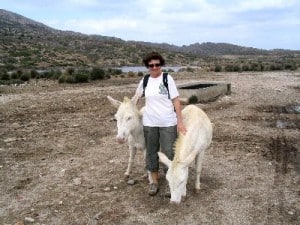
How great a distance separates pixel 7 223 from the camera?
19.3 ft

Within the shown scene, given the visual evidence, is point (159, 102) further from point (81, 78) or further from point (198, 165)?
point (81, 78)

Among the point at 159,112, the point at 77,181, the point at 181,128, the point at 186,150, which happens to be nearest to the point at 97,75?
the point at 77,181

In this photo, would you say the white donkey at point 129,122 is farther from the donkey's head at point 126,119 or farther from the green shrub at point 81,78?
the green shrub at point 81,78

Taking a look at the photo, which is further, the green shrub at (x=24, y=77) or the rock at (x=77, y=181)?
the green shrub at (x=24, y=77)

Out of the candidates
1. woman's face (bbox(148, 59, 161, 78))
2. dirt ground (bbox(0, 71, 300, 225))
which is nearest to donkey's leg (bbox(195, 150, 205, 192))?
dirt ground (bbox(0, 71, 300, 225))

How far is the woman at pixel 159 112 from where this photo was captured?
20.3ft

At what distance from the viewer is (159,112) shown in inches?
249

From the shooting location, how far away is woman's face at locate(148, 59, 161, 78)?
6.16m

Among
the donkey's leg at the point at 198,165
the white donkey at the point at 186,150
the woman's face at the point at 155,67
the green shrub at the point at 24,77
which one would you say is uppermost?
the woman's face at the point at 155,67

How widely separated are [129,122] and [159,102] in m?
0.50

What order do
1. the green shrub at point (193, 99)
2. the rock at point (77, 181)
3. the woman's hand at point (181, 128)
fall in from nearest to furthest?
the woman's hand at point (181, 128), the rock at point (77, 181), the green shrub at point (193, 99)

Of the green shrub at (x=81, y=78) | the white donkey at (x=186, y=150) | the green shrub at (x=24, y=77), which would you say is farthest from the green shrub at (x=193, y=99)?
the green shrub at (x=24, y=77)

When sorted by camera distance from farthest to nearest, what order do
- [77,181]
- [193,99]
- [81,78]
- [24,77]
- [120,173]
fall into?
[24,77], [81,78], [193,99], [120,173], [77,181]

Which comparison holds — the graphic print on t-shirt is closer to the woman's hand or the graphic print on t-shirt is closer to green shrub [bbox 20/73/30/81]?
the woman's hand
